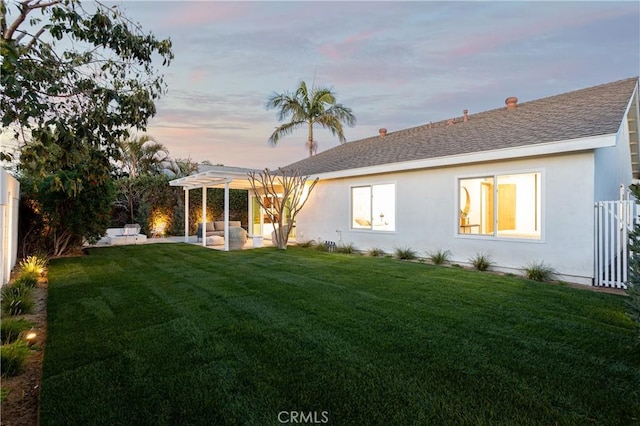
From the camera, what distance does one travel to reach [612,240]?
271 inches

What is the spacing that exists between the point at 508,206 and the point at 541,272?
579cm

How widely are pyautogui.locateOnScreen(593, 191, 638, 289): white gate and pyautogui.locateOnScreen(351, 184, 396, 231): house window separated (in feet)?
17.6

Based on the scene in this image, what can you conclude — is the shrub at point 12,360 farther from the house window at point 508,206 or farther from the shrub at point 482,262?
the house window at point 508,206

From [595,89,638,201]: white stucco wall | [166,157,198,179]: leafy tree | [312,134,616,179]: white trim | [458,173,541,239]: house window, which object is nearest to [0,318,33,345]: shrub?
[312,134,616,179]: white trim

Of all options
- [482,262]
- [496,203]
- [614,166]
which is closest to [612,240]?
[496,203]

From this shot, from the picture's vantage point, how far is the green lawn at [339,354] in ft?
8.71

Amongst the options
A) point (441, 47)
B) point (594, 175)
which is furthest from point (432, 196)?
point (441, 47)

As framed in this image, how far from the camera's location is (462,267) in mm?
9023

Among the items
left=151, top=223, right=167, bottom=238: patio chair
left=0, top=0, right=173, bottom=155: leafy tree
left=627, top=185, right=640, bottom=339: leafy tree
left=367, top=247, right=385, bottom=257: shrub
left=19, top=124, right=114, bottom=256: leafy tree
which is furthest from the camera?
left=151, top=223, right=167, bottom=238: patio chair

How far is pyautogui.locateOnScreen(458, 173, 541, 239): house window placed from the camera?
38.0 feet

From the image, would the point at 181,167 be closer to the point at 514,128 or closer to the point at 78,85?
→ the point at 78,85

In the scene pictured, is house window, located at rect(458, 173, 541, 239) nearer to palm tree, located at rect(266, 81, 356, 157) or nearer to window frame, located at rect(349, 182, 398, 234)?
window frame, located at rect(349, 182, 398, 234)

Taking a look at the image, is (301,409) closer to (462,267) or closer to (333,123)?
(462,267)

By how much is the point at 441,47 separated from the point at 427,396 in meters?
12.3
